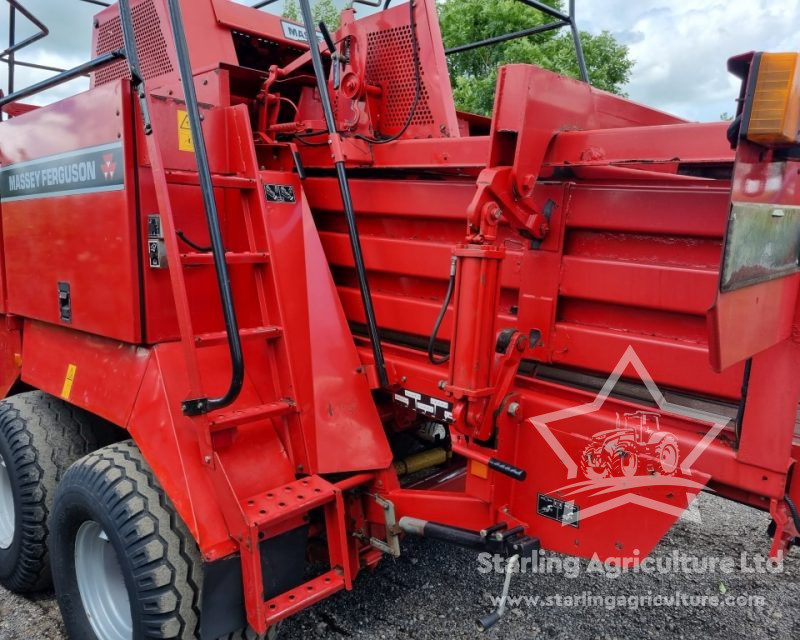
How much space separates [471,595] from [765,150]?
2338 millimetres

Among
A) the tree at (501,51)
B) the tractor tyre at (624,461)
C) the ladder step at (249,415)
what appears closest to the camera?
the tractor tyre at (624,461)

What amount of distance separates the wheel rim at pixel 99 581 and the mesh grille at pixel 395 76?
203cm

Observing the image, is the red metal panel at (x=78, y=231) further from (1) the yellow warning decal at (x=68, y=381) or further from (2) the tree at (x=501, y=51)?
(2) the tree at (x=501, y=51)

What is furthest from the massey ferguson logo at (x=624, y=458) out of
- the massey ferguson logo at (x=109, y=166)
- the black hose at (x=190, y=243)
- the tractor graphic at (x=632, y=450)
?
the massey ferguson logo at (x=109, y=166)

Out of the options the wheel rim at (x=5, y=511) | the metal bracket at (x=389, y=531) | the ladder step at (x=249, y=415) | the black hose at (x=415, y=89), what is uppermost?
the black hose at (x=415, y=89)

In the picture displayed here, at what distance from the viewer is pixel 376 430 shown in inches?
96.9

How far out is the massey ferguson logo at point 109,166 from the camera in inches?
90.3

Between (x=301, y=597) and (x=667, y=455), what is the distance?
1.29 metres

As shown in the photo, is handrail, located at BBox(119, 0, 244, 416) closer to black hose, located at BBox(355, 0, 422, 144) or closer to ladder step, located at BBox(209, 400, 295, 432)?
ladder step, located at BBox(209, 400, 295, 432)

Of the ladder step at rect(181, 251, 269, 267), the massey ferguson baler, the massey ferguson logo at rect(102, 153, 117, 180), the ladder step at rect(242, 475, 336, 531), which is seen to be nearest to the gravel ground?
the massey ferguson baler

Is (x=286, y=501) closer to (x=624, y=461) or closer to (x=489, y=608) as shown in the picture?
(x=624, y=461)

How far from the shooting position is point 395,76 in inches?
100

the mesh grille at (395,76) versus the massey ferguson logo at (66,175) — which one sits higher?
the mesh grille at (395,76)

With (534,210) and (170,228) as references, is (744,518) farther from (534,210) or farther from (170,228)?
(170,228)
